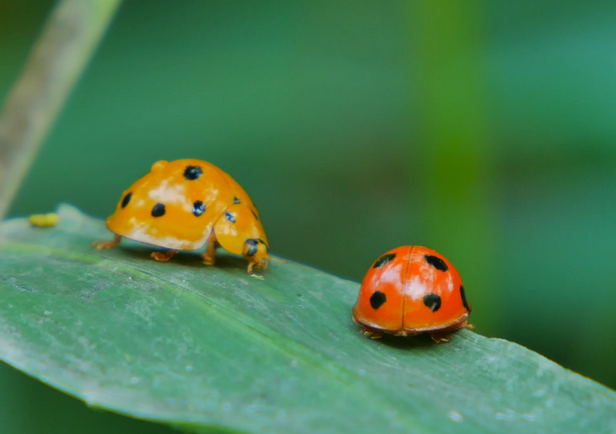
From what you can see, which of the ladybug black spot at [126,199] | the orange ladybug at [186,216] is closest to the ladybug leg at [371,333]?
the orange ladybug at [186,216]

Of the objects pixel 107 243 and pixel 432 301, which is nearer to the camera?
pixel 432 301

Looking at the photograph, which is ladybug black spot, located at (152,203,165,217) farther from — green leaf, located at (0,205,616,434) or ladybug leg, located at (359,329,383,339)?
ladybug leg, located at (359,329,383,339)

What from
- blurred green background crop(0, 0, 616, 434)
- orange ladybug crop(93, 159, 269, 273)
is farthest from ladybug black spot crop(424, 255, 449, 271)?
blurred green background crop(0, 0, 616, 434)

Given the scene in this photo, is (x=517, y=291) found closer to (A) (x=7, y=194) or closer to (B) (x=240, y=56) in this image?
(B) (x=240, y=56)

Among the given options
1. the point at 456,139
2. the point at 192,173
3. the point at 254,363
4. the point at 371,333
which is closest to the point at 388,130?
the point at 456,139

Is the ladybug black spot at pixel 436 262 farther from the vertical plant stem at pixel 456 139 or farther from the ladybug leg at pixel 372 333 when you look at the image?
the vertical plant stem at pixel 456 139

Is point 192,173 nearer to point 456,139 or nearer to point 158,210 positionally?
point 158,210

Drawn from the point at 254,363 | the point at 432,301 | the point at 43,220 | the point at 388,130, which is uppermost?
the point at 388,130
